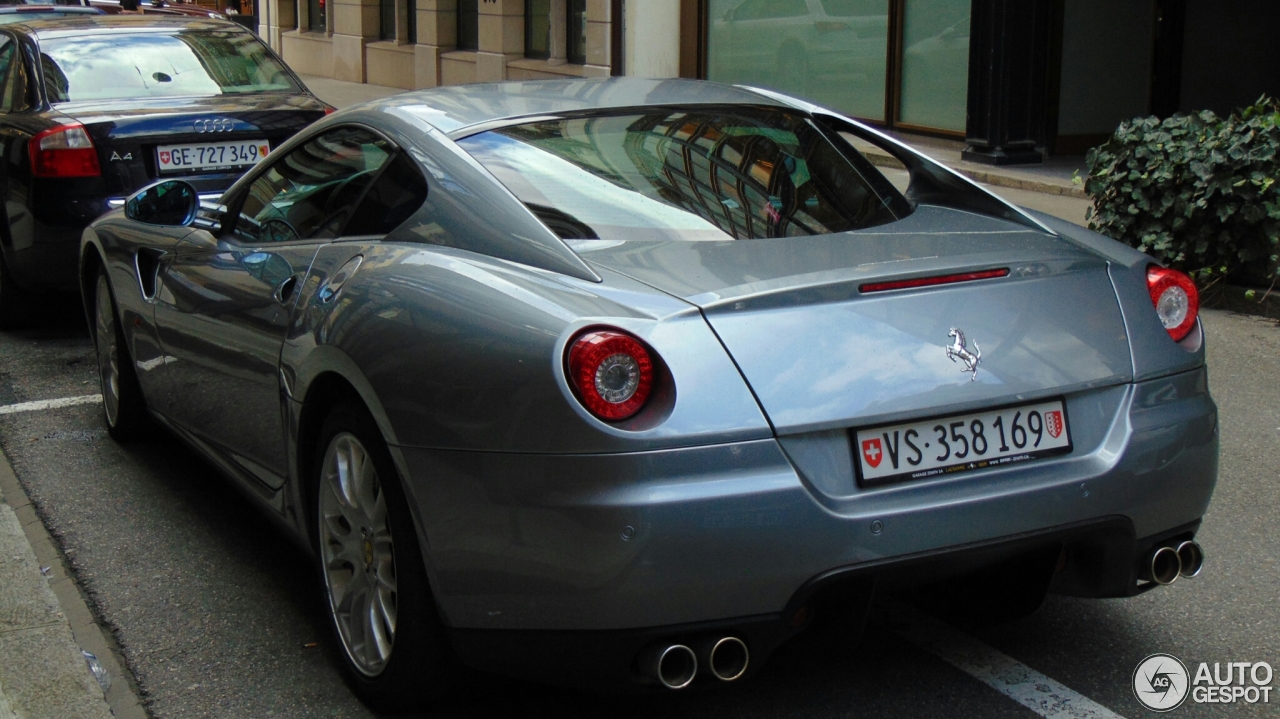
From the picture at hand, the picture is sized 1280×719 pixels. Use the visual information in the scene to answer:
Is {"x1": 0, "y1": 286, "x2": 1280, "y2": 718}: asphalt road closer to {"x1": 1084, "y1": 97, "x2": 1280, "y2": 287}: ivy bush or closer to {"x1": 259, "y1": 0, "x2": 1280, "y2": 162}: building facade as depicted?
{"x1": 1084, "y1": 97, "x2": 1280, "y2": 287}: ivy bush

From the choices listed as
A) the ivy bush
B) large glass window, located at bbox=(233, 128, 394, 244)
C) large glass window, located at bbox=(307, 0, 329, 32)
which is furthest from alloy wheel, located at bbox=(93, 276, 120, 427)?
large glass window, located at bbox=(307, 0, 329, 32)

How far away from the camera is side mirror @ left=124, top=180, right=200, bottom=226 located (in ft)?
15.8

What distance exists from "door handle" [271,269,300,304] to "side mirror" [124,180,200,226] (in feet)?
3.46

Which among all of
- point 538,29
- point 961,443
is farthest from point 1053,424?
point 538,29

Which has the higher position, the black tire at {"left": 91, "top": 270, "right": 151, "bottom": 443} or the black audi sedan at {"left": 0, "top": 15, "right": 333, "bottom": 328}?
the black audi sedan at {"left": 0, "top": 15, "right": 333, "bottom": 328}

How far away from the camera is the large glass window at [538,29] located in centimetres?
2102

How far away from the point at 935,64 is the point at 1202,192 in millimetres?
6672

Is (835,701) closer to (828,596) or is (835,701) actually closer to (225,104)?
(828,596)

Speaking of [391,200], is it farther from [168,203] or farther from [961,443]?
[961,443]

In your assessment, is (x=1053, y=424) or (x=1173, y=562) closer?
(x=1053, y=424)

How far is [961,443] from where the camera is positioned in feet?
9.81

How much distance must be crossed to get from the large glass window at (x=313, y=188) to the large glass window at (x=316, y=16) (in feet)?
82.3

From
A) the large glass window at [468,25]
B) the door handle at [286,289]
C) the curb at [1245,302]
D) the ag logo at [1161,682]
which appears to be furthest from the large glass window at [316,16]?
the ag logo at [1161,682]

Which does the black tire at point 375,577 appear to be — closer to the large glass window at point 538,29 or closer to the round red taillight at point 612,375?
the round red taillight at point 612,375
